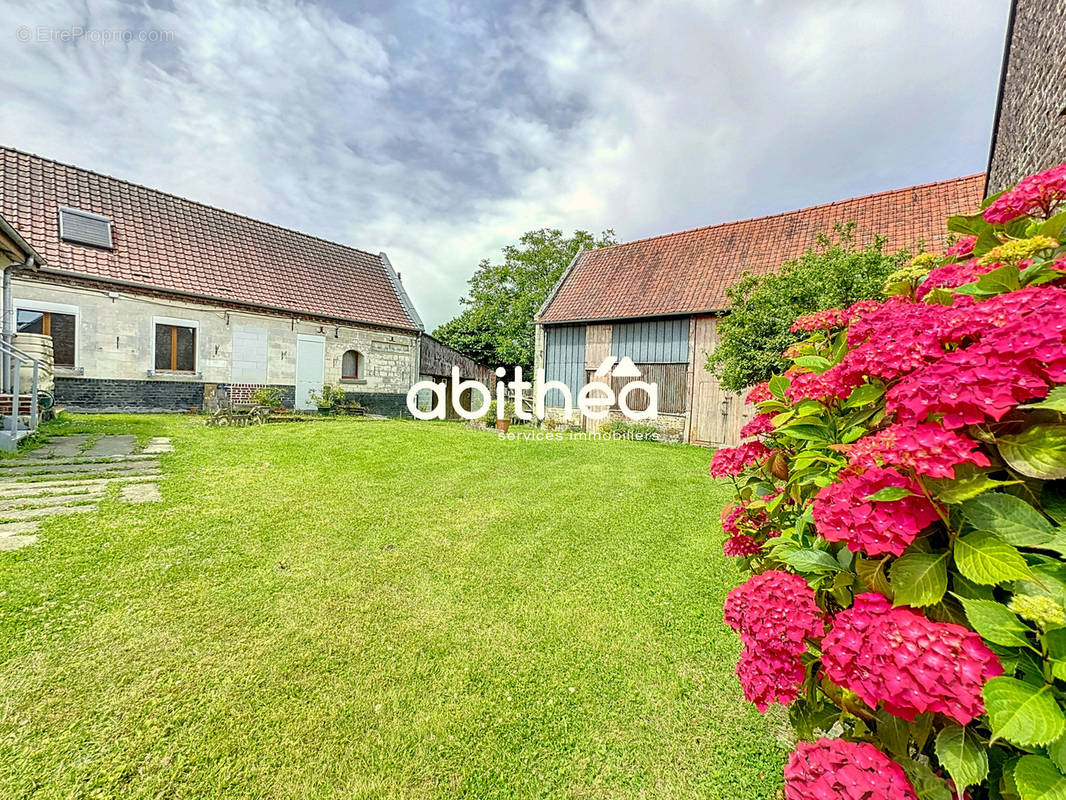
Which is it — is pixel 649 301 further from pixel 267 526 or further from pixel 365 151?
pixel 267 526

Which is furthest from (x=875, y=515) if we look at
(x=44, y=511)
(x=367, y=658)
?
(x=44, y=511)

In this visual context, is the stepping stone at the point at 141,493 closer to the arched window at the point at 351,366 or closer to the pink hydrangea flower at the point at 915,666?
the pink hydrangea flower at the point at 915,666

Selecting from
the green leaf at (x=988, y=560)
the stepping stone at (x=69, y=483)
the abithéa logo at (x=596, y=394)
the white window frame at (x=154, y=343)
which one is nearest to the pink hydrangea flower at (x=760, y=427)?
the green leaf at (x=988, y=560)

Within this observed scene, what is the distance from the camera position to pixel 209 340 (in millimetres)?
12023

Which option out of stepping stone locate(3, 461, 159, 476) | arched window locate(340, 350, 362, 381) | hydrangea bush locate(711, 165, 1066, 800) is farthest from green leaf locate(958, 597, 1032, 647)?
arched window locate(340, 350, 362, 381)

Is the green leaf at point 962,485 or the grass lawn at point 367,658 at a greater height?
the green leaf at point 962,485

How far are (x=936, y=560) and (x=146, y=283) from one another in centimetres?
1565

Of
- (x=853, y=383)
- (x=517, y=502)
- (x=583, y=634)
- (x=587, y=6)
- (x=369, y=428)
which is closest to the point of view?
(x=853, y=383)

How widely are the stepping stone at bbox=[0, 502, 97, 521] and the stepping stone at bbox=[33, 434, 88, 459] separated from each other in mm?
2425

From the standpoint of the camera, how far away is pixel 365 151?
11148mm

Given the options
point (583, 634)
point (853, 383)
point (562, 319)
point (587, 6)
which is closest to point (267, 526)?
point (583, 634)

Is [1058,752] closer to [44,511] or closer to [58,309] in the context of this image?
[44,511]

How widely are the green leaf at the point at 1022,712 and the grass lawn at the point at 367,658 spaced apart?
4.22 feet

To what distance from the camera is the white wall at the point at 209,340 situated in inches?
401
